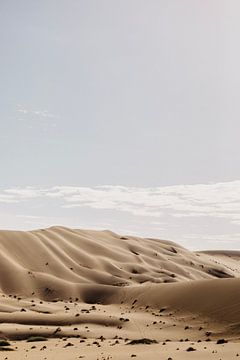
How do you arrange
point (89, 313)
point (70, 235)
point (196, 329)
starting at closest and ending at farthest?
point (196, 329) < point (89, 313) < point (70, 235)

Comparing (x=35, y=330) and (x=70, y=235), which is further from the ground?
(x=70, y=235)

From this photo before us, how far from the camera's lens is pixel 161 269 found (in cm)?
9088

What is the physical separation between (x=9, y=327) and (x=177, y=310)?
17594 mm

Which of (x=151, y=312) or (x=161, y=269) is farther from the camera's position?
(x=161, y=269)

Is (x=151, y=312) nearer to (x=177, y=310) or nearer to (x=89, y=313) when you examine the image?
(x=177, y=310)

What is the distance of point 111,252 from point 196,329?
50.4 meters

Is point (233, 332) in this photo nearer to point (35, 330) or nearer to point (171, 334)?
point (171, 334)

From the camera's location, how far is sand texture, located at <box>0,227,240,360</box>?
31.7 m

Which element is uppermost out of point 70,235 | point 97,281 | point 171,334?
point 70,235

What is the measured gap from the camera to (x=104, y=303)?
61469 mm

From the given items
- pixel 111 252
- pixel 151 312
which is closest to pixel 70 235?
pixel 111 252

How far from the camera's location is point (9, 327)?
41.6 m

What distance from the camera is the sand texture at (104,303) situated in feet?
104

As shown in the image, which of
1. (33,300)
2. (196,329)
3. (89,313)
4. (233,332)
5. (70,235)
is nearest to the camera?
(233,332)
